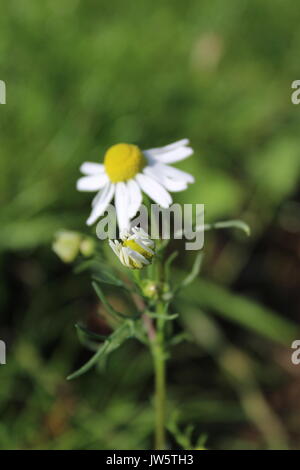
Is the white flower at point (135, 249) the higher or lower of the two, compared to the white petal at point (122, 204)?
lower

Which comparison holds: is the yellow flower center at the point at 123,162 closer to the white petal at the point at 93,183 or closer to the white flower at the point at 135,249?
the white petal at the point at 93,183

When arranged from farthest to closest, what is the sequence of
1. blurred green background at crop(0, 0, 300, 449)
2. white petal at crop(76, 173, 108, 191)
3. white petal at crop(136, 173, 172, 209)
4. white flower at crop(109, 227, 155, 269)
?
1. blurred green background at crop(0, 0, 300, 449)
2. white petal at crop(76, 173, 108, 191)
3. white petal at crop(136, 173, 172, 209)
4. white flower at crop(109, 227, 155, 269)

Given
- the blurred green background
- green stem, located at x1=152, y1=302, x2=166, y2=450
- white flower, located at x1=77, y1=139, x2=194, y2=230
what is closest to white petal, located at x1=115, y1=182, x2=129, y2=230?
white flower, located at x1=77, y1=139, x2=194, y2=230

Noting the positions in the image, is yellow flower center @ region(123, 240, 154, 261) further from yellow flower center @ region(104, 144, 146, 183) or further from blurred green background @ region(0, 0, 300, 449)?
blurred green background @ region(0, 0, 300, 449)

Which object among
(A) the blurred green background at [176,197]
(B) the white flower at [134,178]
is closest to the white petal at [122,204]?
(B) the white flower at [134,178]

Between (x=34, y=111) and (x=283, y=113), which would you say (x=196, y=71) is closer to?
(x=283, y=113)

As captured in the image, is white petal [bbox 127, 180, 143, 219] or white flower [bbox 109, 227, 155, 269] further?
white petal [bbox 127, 180, 143, 219]
